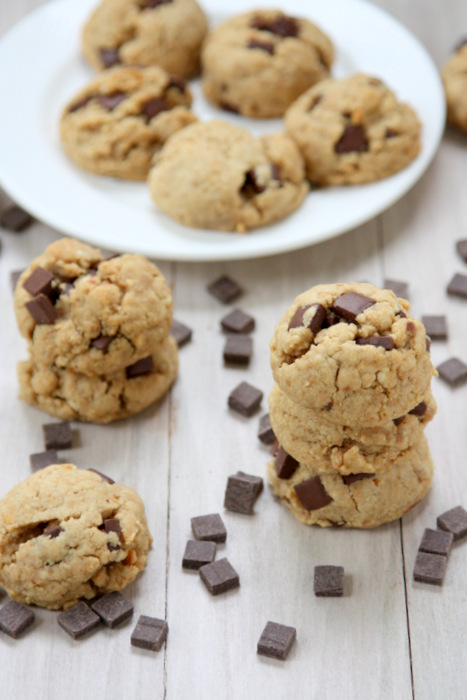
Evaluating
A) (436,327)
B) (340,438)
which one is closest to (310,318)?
(340,438)

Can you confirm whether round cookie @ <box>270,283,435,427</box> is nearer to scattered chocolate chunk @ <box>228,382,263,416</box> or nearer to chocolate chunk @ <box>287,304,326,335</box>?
chocolate chunk @ <box>287,304,326,335</box>

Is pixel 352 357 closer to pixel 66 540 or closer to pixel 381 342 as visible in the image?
pixel 381 342

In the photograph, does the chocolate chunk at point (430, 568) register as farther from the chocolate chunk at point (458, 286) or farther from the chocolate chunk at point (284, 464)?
the chocolate chunk at point (458, 286)

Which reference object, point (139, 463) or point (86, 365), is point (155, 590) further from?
point (86, 365)

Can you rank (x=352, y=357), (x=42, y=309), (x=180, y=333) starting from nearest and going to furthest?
(x=352, y=357)
(x=42, y=309)
(x=180, y=333)

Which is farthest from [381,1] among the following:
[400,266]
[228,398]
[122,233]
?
[228,398]

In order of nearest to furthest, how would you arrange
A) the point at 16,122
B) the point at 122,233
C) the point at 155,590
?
the point at 155,590 → the point at 122,233 → the point at 16,122
